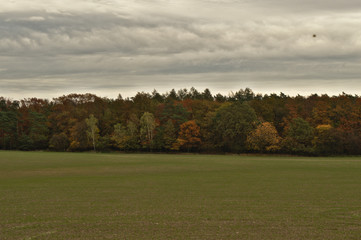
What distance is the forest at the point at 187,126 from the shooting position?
98.7 m

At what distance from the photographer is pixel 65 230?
15.1 m

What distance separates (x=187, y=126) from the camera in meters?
112

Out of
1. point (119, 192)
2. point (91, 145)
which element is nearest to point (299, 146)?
point (91, 145)

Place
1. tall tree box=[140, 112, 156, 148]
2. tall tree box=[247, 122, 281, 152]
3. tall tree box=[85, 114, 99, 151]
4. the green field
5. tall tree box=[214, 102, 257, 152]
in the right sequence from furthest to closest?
tall tree box=[85, 114, 99, 151] < tall tree box=[140, 112, 156, 148] < tall tree box=[214, 102, 257, 152] < tall tree box=[247, 122, 281, 152] < the green field

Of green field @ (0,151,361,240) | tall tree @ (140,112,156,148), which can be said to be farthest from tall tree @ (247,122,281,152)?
green field @ (0,151,361,240)

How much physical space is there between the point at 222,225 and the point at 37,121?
127194mm

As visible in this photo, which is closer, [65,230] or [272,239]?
[272,239]

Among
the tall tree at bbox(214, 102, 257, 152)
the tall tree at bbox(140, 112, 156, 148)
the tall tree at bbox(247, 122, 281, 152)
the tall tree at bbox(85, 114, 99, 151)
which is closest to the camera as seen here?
the tall tree at bbox(247, 122, 281, 152)

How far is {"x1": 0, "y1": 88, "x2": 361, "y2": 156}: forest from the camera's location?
9869cm

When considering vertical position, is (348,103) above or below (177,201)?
above

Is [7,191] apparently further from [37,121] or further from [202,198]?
[37,121]

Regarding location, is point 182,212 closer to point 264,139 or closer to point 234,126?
point 264,139

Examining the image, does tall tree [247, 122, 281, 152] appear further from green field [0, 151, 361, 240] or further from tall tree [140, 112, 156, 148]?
green field [0, 151, 361, 240]

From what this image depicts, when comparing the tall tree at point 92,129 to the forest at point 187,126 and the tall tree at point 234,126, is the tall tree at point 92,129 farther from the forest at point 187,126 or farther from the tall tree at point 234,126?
the tall tree at point 234,126
